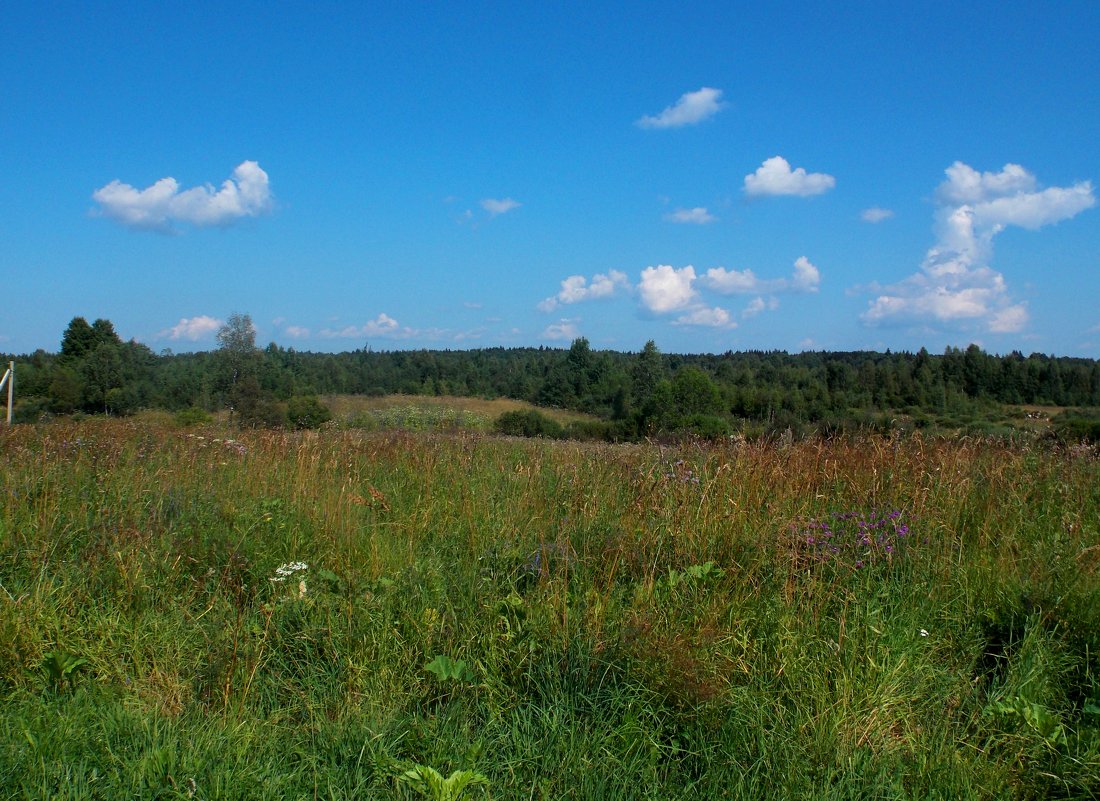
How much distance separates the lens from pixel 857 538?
405 centimetres

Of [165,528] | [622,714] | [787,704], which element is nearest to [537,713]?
[622,714]

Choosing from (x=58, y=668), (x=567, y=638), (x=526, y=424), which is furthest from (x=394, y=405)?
(x=567, y=638)

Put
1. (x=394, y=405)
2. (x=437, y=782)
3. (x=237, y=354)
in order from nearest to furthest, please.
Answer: (x=437, y=782) → (x=394, y=405) → (x=237, y=354)

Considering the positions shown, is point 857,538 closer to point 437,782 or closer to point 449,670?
point 449,670

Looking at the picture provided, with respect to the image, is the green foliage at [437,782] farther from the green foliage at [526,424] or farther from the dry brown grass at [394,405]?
the green foliage at [526,424]

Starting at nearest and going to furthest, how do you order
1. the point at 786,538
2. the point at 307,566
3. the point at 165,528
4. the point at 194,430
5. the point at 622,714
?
the point at 622,714
the point at 786,538
the point at 307,566
the point at 165,528
the point at 194,430

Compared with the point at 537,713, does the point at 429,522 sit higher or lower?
higher

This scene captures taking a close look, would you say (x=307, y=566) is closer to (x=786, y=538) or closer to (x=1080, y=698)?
(x=786, y=538)

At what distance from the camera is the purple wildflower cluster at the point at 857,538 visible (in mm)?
3871

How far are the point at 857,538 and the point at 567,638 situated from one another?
1.90 m

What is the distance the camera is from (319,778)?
248 cm

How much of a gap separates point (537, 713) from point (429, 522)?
240 centimetres

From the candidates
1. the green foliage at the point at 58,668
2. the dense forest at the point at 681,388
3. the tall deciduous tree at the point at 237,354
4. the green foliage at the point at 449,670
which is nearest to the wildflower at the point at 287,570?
the green foliage at the point at 58,668

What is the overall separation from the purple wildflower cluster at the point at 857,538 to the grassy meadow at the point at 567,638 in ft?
0.09
